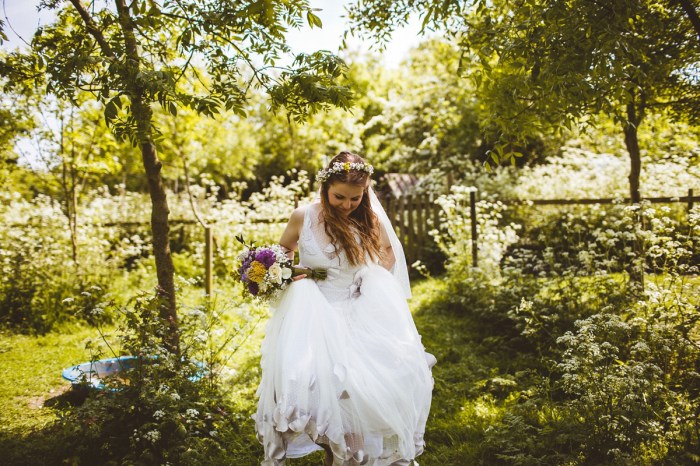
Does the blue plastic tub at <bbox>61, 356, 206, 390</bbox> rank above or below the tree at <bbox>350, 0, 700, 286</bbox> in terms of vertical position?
below

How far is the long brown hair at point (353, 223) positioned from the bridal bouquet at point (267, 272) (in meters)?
0.26

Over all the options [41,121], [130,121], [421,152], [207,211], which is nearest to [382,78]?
[421,152]

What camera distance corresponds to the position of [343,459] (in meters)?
2.54

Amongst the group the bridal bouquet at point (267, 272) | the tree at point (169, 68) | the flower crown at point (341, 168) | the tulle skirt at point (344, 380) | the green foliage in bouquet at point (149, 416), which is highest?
the tree at point (169, 68)

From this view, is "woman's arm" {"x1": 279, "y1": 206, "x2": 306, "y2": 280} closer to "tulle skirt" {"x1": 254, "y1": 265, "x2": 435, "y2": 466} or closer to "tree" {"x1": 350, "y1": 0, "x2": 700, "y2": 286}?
"tulle skirt" {"x1": 254, "y1": 265, "x2": 435, "y2": 466}

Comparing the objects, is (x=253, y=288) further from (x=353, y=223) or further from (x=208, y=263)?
(x=208, y=263)

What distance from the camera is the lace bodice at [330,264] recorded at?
3266 mm

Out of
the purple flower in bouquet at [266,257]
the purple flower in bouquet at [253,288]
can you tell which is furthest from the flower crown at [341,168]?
the purple flower in bouquet at [253,288]

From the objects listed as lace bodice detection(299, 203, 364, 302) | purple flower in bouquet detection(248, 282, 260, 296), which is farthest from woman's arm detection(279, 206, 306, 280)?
purple flower in bouquet detection(248, 282, 260, 296)

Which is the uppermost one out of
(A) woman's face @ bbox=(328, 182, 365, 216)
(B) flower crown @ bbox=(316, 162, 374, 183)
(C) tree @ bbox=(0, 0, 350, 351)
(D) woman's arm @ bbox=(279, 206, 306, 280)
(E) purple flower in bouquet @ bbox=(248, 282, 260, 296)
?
(C) tree @ bbox=(0, 0, 350, 351)

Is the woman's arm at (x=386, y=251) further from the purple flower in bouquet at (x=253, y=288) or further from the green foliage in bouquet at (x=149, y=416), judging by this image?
the green foliage in bouquet at (x=149, y=416)

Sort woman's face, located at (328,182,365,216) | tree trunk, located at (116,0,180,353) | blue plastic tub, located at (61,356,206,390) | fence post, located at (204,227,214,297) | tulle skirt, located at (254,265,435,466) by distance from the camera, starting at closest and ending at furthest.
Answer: tulle skirt, located at (254,265,435,466), woman's face, located at (328,182,365,216), tree trunk, located at (116,0,180,353), blue plastic tub, located at (61,356,206,390), fence post, located at (204,227,214,297)

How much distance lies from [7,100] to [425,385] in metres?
7.87

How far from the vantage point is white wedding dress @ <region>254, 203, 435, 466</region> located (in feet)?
8.35
